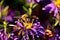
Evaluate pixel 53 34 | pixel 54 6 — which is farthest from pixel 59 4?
pixel 53 34

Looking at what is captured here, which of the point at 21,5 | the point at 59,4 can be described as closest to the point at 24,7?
the point at 21,5

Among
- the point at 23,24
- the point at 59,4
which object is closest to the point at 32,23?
the point at 23,24

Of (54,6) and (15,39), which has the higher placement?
(54,6)

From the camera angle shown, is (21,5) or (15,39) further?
(21,5)

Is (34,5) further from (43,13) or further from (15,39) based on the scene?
(15,39)

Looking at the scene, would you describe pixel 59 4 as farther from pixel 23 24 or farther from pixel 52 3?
pixel 23 24

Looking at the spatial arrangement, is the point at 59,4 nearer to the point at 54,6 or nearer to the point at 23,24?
the point at 54,6

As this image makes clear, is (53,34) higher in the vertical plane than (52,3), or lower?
lower
